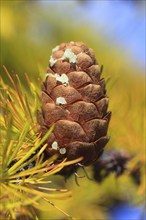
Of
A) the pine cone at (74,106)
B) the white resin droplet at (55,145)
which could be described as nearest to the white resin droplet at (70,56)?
the pine cone at (74,106)

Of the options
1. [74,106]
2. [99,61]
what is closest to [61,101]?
[74,106]

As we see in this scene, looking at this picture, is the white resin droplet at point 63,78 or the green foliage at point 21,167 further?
the white resin droplet at point 63,78

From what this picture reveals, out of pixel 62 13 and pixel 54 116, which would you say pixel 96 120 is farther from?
pixel 62 13

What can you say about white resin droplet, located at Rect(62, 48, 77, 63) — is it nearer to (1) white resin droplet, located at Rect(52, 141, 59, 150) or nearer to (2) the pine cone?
(2) the pine cone

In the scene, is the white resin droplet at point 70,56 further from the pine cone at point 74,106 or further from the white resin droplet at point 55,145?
the white resin droplet at point 55,145

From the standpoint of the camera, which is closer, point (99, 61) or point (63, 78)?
point (63, 78)

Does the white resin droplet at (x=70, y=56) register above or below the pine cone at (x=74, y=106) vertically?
above

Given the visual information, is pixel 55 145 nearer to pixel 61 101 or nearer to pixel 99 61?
pixel 61 101

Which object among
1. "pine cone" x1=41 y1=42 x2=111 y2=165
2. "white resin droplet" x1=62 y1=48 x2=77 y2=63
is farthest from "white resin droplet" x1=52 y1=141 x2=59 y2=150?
"white resin droplet" x1=62 y1=48 x2=77 y2=63

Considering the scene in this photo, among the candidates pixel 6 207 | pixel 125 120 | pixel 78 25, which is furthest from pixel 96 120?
pixel 78 25
